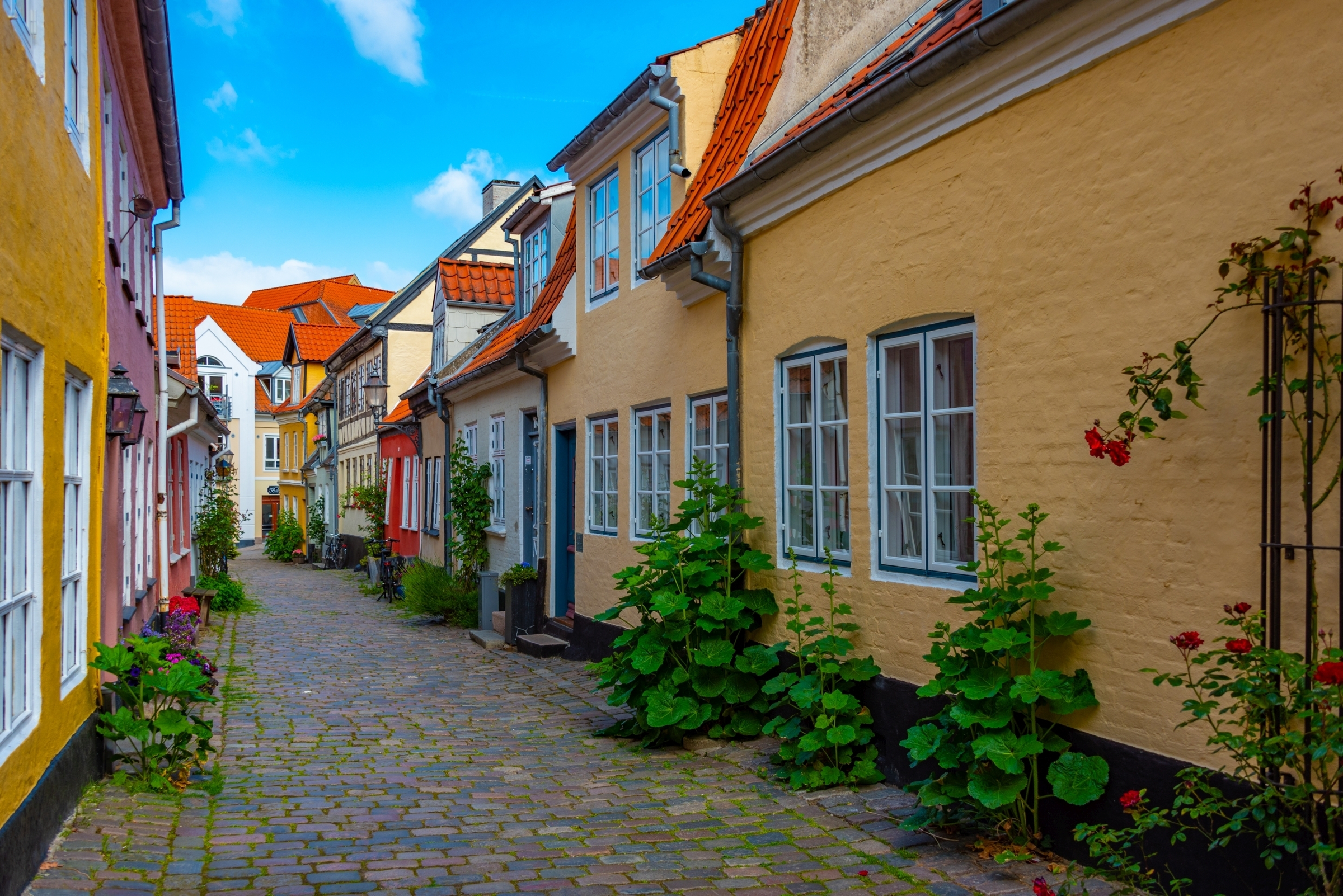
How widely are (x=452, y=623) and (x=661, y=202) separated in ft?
26.2

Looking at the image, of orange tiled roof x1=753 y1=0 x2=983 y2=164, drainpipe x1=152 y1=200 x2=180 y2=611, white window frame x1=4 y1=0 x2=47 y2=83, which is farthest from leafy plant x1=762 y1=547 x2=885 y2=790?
drainpipe x1=152 y1=200 x2=180 y2=611

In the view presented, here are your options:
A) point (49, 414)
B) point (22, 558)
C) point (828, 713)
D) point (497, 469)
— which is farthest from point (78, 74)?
point (497, 469)

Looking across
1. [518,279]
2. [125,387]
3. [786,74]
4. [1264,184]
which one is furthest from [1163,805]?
[518,279]

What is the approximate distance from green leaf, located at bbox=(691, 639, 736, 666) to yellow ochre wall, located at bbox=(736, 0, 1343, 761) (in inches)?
52.3

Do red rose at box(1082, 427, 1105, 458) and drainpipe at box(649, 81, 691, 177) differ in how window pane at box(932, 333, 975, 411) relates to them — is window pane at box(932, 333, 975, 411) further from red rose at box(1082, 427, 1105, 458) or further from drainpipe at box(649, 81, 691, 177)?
drainpipe at box(649, 81, 691, 177)

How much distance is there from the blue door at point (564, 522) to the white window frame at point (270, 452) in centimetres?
3779

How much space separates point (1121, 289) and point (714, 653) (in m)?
3.77

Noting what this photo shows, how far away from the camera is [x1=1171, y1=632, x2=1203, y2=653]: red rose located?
3889mm

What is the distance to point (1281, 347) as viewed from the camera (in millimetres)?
3779

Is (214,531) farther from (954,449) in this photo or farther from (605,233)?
(954,449)

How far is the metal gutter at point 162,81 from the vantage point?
8.34 m

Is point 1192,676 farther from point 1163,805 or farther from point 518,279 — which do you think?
point 518,279

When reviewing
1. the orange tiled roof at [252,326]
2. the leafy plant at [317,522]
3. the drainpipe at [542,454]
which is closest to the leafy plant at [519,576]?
the drainpipe at [542,454]

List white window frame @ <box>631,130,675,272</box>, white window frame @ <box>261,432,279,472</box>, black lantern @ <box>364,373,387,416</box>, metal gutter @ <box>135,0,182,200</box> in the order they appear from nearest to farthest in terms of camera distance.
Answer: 1. metal gutter @ <box>135,0,182,200</box>
2. white window frame @ <box>631,130,675,272</box>
3. black lantern @ <box>364,373,387,416</box>
4. white window frame @ <box>261,432,279,472</box>
